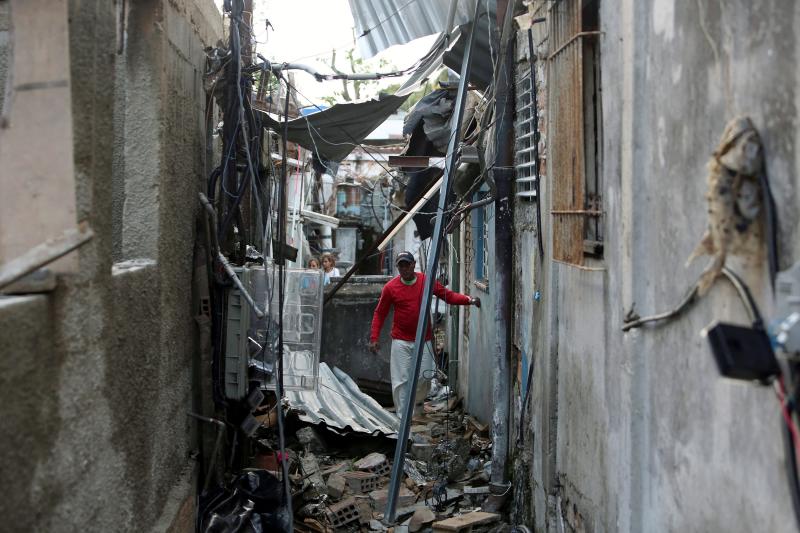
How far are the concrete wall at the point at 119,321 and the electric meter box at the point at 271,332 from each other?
496mm

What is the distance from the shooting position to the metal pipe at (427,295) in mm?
6523

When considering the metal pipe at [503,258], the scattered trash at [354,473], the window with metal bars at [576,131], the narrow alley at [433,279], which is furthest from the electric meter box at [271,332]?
the window with metal bars at [576,131]

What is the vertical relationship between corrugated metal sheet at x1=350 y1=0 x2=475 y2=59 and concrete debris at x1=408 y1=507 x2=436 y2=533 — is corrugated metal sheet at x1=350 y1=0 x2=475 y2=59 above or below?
above

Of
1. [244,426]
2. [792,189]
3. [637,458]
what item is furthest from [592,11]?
[244,426]

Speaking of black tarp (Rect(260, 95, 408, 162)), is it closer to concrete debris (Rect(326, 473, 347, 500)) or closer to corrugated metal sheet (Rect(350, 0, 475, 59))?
corrugated metal sheet (Rect(350, 0, 475, 59))

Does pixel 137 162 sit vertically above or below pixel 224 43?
below

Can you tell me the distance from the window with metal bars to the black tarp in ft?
10.3

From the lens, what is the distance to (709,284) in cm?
271

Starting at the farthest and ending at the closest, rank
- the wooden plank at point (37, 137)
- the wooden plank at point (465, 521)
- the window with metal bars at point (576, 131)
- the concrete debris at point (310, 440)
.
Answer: the concrete debris at point (310, 440), the wooden plank at point (465, 521), the window with metal bars at point (576, 131), the wooden plank at point (37, 137)

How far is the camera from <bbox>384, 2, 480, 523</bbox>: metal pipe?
652 centimetres

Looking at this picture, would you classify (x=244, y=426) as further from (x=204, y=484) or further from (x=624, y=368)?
(x=624, y=368)

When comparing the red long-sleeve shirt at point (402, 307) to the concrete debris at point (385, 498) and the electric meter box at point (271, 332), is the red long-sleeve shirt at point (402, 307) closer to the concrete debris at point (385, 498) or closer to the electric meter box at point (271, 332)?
the concrete debris at point (385, 498)

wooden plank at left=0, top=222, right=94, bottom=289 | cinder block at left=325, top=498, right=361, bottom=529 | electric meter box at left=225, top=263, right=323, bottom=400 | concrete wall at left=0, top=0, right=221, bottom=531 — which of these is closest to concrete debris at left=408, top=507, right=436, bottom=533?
cinder block at left=325, top=498, right=361, bottom=529

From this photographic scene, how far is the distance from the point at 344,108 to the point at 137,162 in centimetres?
344
